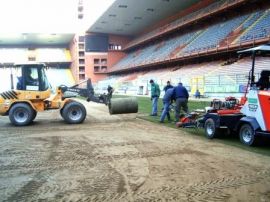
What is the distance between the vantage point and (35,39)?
73.2 meters

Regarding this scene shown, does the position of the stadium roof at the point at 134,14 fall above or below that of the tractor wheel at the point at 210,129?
above

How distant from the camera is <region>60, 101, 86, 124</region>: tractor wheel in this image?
15.3m

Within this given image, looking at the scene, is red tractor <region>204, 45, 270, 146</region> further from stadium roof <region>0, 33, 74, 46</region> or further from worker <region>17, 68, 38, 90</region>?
stadium roof <region>0, 33, 74, 46</region>

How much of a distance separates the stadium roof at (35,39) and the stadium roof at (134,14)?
30.3ft

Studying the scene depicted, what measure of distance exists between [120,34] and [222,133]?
2392 inches

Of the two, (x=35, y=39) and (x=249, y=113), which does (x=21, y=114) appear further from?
(x=35, y=39)

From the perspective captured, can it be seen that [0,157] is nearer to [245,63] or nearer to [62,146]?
[62,146]

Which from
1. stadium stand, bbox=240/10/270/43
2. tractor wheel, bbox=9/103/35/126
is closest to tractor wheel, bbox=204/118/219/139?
tractor wheel, bbox=9/103/35/126

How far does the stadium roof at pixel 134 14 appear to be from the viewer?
46719 mm

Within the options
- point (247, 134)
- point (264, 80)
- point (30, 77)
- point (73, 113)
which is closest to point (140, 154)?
point (247, 134)

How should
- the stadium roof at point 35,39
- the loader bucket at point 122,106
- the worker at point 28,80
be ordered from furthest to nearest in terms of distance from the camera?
the stadium roof at point 35,39
the loader bucket at point 122,106
the worker at point 28,80

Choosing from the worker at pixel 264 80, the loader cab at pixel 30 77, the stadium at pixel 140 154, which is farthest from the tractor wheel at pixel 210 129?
the loader cab at pixel 30 77

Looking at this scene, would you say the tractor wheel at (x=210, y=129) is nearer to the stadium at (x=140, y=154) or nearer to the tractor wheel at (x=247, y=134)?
the stadium at (x=140, y=154)

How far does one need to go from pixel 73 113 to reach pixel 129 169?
871cm
